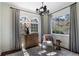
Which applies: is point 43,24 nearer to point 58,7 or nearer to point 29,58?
point 58,7

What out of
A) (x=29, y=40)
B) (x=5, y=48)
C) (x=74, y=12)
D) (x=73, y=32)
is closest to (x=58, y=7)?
(x=74, y=12)

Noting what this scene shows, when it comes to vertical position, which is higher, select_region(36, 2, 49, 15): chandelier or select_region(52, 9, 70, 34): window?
select_region(36, 2, 49, 15): chandelier

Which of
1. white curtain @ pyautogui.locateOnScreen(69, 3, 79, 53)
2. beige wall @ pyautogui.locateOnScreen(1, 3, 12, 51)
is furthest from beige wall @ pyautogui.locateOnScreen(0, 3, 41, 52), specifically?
white curtain @ pyautogui.locateOnScreen(69, 3, 79, 53)

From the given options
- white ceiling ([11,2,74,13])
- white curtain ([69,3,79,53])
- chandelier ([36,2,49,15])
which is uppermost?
white ceiling ([11,2,74,13])

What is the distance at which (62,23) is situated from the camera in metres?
1.83

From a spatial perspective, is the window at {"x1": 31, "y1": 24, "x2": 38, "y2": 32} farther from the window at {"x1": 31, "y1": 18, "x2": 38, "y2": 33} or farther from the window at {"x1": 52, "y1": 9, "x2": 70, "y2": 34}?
the window at {"x1": 52, "y1": 9, "x2": 70, "y2": 34}

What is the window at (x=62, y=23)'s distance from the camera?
182 cm

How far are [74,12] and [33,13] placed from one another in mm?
934

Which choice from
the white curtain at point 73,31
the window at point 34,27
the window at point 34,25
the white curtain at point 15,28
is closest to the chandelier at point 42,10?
the window at point 34,25

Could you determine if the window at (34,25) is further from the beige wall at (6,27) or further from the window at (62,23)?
the beige wall at (6,27)

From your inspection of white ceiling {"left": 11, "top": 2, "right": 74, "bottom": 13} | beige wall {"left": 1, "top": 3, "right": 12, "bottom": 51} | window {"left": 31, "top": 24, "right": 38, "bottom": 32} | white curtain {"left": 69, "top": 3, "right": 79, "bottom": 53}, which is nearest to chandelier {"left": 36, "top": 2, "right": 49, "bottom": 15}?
white ceiling {"left": 11, "top": 2, "right": 74, "bottom": 13}

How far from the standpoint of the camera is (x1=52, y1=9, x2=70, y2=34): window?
1.82 m

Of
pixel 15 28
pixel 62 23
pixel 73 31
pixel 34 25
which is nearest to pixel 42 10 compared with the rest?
pixel 34 25

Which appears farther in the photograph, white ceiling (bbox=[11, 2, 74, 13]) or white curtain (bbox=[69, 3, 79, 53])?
white curtain (bbox=[69, 3, 79, 53])
